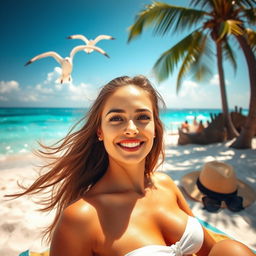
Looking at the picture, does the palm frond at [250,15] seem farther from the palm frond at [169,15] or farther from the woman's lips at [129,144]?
the woman's lips at [129,144]

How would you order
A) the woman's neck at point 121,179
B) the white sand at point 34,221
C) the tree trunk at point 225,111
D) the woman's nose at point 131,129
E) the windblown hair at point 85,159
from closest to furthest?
the woman's nose at point 131,129 < the woman's neck at point 121,179 < the windblown hair at point 85,159 < the white sand at point 34,221 < the tree trunk at point 225,111

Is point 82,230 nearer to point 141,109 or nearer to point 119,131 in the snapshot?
point 119,131

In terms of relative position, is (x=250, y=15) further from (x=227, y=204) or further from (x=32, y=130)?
(x=32, y=130)

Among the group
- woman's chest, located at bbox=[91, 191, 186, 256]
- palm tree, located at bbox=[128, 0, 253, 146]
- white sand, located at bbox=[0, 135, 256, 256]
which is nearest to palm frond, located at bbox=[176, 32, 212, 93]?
palm tree, located at bbox=[128, 0, 253, 146]

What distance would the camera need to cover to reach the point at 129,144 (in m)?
1.02

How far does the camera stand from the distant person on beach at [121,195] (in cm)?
84

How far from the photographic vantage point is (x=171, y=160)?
5141mm

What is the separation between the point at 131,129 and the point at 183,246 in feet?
2.18

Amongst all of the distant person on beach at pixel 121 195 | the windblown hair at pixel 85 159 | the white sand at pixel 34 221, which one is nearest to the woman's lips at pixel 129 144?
the distant person on beach at pixel 121 195

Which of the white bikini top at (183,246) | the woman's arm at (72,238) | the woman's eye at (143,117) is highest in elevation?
the woman's eye at (143,117)

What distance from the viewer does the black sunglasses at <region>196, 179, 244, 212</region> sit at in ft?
8.50

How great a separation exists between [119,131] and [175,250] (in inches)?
26.3

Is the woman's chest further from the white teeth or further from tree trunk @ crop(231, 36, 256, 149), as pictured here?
tree trunk @ crop(231, 36, 256, 149)

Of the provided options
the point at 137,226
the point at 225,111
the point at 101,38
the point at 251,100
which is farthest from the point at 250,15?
the point at 101,38
